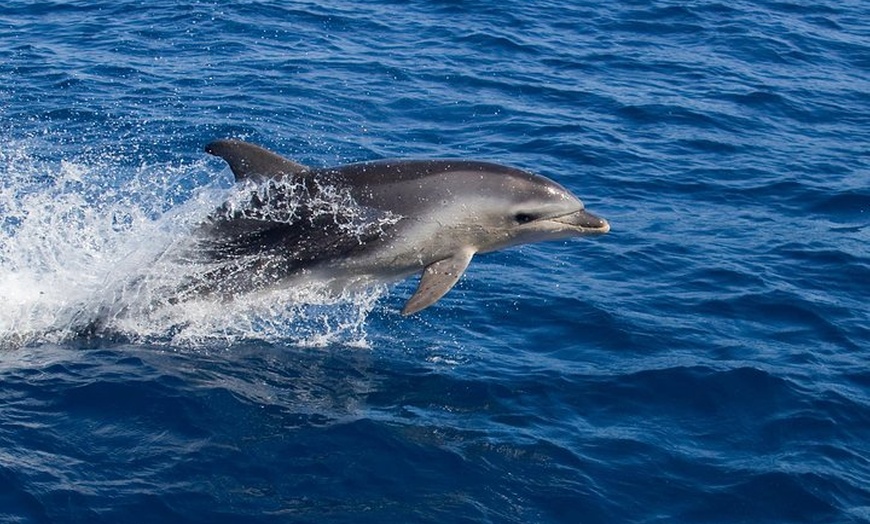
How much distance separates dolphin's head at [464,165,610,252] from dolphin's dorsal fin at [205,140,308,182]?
5.82ft

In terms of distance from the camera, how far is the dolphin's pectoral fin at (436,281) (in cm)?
1123

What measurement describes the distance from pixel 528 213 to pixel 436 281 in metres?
1.11

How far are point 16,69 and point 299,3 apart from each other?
6668 millimetres

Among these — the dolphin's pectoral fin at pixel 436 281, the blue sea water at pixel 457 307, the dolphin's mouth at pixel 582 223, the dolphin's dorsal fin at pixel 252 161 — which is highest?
the dolphin's dorsal fin at pixel 252 161

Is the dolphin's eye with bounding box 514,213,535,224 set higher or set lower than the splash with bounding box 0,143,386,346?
higher

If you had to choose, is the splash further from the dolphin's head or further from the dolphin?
the dolphin's head

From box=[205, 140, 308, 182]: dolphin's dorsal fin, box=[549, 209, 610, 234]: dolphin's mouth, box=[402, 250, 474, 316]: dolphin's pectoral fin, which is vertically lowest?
box=[402, 250, 474, 316]: dolphin's pectoral fin

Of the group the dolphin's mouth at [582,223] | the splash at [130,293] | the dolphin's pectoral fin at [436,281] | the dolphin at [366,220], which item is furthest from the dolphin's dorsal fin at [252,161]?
the dolphin's mouth at [582,223]

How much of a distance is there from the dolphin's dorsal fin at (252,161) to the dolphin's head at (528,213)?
1.77m

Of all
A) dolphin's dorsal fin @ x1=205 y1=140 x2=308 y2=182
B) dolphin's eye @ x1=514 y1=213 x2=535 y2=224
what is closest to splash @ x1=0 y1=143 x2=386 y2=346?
dolphin's dorsal fin @ x1=205 y1=140 x2=308 y2=182

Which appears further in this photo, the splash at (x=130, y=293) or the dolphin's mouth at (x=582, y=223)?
the splash at (x=130, y=293)

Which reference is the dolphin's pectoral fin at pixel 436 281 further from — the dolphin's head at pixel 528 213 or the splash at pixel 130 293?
the splash at pixel 130 293

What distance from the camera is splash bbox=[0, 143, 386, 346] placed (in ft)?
39.7

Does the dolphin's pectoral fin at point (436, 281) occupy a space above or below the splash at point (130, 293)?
above
